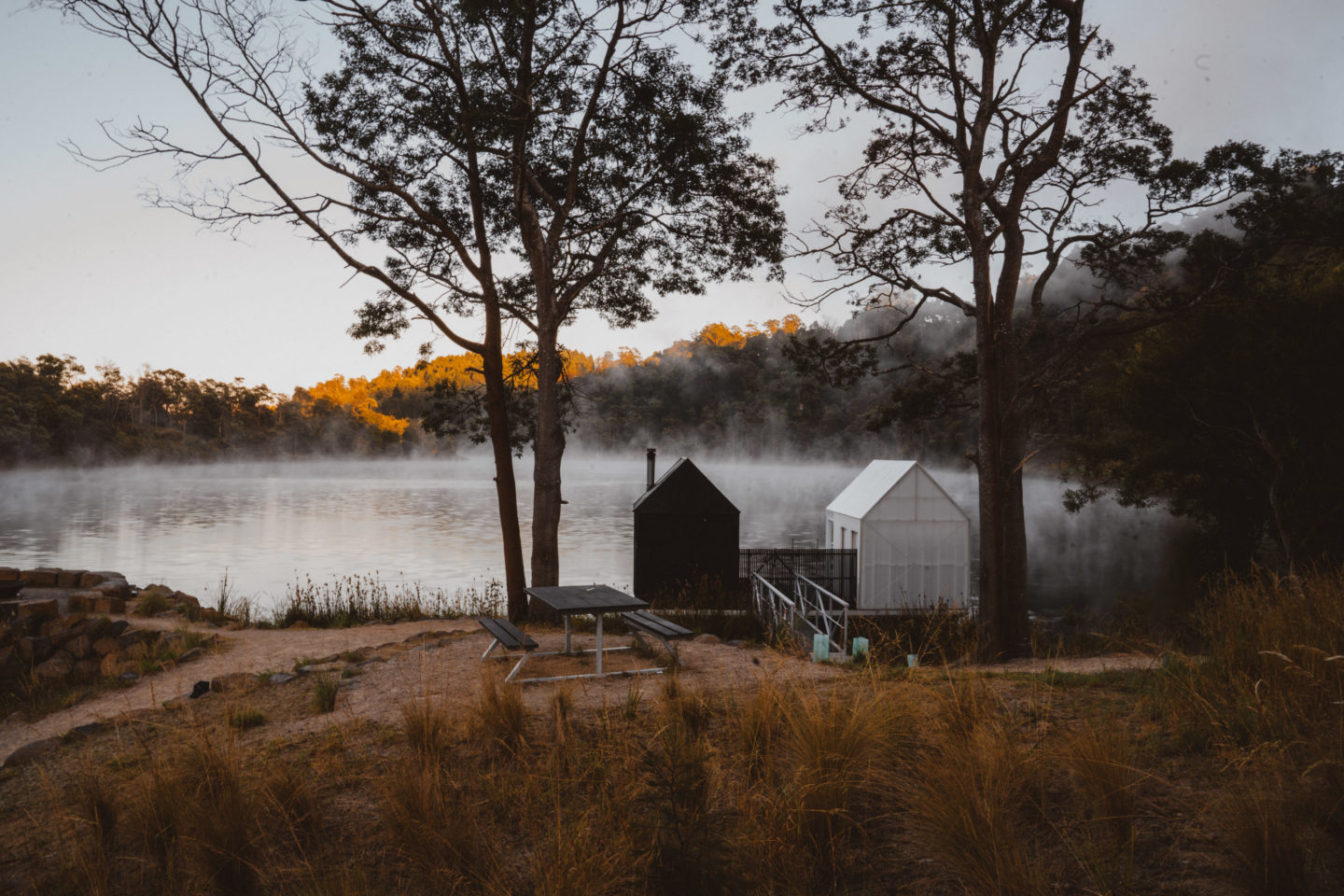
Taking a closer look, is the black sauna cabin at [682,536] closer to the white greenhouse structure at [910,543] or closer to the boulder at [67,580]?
the white greenhouse structure at [910,543]

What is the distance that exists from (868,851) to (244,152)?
12.6 meters

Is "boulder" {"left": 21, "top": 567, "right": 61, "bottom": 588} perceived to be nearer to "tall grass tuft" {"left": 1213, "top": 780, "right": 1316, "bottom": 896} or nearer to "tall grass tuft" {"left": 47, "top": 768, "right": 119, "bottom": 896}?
"tall grass tuft" {"left": 47, "top": 768, "right": 119, "bottom": 896}

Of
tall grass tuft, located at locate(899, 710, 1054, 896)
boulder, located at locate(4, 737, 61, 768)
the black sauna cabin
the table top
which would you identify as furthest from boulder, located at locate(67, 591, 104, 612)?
tall grass tuft, located at locate(899, 710, 1054, 896)

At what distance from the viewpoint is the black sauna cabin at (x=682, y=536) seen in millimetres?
19969

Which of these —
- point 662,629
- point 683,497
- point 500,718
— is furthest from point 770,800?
point 683,497

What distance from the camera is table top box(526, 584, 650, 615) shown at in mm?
6566

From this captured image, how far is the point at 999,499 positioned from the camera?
513 inches

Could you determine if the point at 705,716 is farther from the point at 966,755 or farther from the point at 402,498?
the point at 402,498

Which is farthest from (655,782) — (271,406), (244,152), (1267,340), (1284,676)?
(271,406)

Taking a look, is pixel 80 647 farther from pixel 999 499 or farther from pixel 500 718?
pixel 999 499

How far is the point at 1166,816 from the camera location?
3.07 m

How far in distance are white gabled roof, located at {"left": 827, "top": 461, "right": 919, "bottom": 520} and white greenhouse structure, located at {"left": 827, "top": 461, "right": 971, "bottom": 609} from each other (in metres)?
0.03

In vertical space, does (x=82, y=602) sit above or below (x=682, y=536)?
above

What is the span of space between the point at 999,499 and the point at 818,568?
7.75 meters
